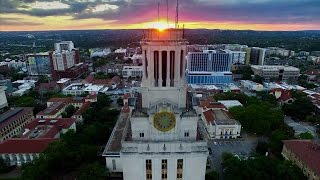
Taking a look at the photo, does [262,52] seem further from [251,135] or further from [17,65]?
[17,65]

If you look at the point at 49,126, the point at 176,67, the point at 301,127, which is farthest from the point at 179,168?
the point at 301,127

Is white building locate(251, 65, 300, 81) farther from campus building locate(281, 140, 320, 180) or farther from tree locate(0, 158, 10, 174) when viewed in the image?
tree locate(0, 158, 10, 174)

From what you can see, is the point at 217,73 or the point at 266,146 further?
the point at 217,73

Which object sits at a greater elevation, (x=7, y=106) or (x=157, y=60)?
(x=157, y=60)

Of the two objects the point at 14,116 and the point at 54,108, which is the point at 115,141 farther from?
the point at 14,116

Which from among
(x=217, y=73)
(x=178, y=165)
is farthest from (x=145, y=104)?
(x=217, y=73)

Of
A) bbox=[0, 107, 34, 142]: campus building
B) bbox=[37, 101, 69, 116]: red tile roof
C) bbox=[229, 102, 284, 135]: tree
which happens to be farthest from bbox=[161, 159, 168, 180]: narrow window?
bbox=[37, 101, 69, 116]: red tile roof

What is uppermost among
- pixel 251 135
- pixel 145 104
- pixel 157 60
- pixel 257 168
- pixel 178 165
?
pixel 157 60

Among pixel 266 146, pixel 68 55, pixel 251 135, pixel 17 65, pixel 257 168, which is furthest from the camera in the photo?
pixel 17 65
